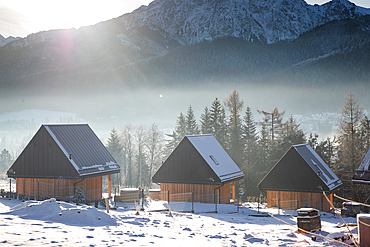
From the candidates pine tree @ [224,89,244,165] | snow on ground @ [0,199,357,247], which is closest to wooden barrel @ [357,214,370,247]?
snow on ground @ [0,199,357,247]

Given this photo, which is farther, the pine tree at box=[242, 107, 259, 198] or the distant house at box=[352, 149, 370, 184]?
the pine tree at box=[242, 107, 259, 198]

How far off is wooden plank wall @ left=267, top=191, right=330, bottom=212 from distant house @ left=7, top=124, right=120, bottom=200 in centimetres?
1378

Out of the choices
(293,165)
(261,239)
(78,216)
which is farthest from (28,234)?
(293,165)

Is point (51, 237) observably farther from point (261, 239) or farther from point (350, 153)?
point (350, 153)

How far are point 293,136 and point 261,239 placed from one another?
130ft

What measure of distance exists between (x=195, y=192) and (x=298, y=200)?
7.99m

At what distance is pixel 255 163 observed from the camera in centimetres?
5200

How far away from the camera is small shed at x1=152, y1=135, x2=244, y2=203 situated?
2928 centimetres

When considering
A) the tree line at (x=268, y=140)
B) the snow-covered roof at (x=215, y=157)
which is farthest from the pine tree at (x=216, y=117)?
the snow-covered roof at (x=215, y=157)

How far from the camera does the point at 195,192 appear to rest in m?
29.8

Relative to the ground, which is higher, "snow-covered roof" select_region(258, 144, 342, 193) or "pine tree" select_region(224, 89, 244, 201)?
"pine tree" select_region(224, 89, 244, 201)

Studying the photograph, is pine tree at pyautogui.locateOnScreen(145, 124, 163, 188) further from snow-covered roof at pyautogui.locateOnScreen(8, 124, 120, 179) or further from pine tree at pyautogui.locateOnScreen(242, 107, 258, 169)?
snow-covered roof at pyautogui.locateOnScreen(8, 124, 120, 179)

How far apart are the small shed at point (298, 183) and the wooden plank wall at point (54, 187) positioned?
13503 mm

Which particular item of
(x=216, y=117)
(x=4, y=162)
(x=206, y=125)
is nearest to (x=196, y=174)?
(x=206, y=125)
